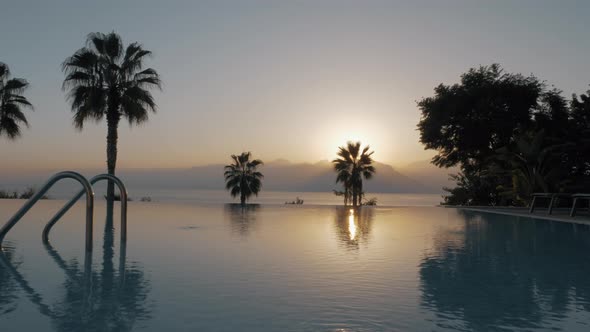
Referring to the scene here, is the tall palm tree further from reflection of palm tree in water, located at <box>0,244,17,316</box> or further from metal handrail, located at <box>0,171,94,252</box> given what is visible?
reflection of palm tree in water, located at <box>0,244,17,316</box>

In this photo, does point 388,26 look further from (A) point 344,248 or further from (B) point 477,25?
(A) point 344,248

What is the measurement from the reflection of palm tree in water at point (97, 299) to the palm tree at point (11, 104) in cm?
2617

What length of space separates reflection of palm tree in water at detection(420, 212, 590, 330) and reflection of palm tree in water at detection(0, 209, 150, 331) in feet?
11.5

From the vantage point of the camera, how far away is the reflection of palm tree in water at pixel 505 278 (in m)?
5.85

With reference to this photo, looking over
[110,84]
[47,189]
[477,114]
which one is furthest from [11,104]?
[477,114]

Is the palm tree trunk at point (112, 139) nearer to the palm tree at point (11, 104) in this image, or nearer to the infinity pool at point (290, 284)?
the palm tree at point (11, 104)

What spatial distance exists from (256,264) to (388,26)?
19356 millimetres

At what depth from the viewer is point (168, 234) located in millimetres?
14359

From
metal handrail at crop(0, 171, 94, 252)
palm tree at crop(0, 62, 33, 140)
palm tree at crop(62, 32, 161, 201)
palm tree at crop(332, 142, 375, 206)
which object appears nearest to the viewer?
metal handrail at crop(0, 171, 94, 252)

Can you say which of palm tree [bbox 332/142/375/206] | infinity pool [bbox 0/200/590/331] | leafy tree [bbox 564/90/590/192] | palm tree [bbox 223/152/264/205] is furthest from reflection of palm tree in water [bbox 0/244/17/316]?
palm tree [bbox 332/142/375/206]

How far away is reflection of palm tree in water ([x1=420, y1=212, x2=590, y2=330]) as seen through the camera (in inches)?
230


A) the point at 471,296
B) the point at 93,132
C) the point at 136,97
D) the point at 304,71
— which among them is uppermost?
the point at 304,71

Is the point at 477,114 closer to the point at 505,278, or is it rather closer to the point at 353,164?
the point at 353,164

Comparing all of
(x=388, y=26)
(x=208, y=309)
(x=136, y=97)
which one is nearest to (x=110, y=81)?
(x=136, y=97)
